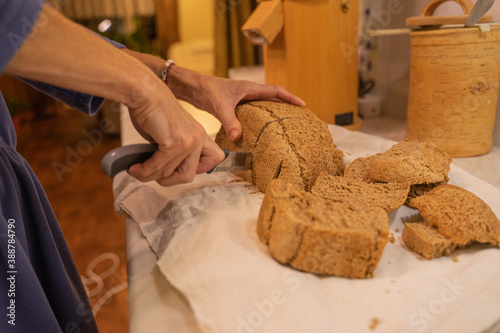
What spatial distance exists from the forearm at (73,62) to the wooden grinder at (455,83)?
0.78 m

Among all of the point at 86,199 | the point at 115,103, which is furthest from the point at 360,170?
the point at 115,103

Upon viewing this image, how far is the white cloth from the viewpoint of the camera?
505 mm

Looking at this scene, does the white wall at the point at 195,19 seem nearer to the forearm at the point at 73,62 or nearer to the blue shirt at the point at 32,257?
the blue shirt at the point at 32,257

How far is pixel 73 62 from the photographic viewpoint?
502mm

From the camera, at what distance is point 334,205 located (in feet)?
2.09

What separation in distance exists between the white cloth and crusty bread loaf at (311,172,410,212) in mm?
50

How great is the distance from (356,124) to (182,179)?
888 mm

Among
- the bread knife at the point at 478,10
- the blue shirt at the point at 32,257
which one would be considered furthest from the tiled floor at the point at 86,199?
the bread knife at the point at 478,10

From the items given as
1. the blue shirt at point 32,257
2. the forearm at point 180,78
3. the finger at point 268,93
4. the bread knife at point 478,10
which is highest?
the bread knife at point 478,10

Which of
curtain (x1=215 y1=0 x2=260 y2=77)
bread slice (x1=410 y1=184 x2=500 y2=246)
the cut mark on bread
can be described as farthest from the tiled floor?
bread slice (x1=410 y1=184 x2=500 y2=246)

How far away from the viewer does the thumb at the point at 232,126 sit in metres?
0.92

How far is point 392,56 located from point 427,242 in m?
1.07

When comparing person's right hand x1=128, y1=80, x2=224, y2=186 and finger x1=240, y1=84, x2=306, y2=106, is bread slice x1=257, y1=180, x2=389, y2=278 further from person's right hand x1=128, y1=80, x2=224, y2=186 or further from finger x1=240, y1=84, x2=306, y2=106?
finger x1=240, y1=84, x2=306, y2=106

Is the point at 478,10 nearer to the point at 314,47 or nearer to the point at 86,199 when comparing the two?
the point at 314,47
